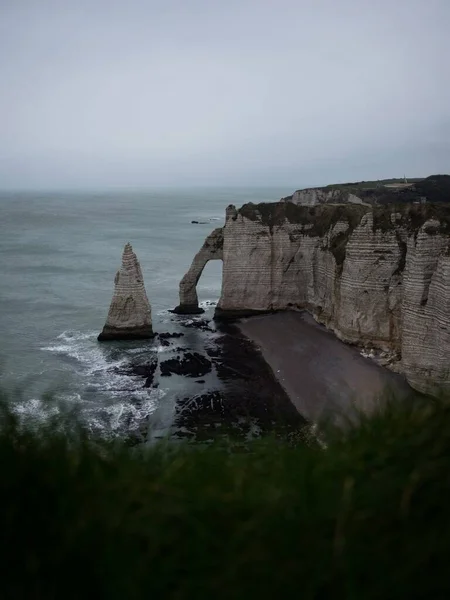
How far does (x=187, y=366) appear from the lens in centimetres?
2294

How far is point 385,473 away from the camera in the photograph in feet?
11.2

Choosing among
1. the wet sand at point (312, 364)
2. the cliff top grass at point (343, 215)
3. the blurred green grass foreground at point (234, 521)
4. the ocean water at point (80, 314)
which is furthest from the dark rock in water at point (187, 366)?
the blurred green grass foreground at point (234, 521)

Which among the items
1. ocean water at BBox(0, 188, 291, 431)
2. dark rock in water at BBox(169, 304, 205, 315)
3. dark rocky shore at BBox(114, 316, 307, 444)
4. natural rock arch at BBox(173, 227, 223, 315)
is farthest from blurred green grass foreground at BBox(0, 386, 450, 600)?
dark rock in water at BBox(169, 304, 205, 315)

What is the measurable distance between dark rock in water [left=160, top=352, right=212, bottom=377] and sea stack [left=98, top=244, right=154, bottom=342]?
384 centimetres

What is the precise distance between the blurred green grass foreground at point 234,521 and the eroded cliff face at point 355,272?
834 centimetres

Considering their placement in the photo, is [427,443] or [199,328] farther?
[199,328]

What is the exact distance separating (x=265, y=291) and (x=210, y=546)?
26.9 m

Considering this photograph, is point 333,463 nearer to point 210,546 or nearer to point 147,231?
point 210,546

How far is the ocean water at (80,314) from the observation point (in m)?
19.9

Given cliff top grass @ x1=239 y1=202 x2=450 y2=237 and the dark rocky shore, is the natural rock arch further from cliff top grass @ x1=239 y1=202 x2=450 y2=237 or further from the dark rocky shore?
the dark rocky shore

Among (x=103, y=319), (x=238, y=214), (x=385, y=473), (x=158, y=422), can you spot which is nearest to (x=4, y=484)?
(x=385, y=473)

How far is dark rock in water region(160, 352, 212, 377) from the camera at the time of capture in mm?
22266

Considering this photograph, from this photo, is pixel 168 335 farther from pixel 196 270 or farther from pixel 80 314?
pixel 80 314

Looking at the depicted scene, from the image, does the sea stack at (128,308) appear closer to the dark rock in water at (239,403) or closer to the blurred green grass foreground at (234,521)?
the dark rock in water at (239,403)
